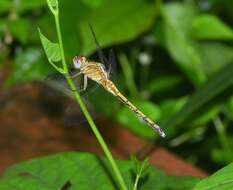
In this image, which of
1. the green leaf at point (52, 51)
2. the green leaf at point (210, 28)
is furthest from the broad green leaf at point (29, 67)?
the green leaf at point (52, 51)

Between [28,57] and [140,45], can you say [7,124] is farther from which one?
[140,45]

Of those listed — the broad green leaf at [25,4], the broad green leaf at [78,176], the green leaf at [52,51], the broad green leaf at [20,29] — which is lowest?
the broad green leaf at [78,176]

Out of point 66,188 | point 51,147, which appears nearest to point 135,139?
point 51,147

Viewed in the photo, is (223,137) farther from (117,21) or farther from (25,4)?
(25,4)

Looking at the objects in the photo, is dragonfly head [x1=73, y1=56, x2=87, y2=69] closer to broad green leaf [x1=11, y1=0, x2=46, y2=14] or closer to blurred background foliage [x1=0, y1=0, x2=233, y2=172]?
blurred background foliage [x1=0, y1=0, x2=233, y2=172]

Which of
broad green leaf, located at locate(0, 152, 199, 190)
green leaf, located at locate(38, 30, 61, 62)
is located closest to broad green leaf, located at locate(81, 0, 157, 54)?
broad green leaf, located at locate(0, 152, 199, 190)

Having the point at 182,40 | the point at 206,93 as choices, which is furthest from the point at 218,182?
the point at 182,40

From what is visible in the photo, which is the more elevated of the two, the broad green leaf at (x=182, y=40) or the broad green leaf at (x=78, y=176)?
the broad green leaf at (x=78, y=176)

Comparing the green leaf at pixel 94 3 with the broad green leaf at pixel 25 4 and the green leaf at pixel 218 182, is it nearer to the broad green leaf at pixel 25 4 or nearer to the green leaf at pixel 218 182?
the broad green leaf at pixel 25 4
